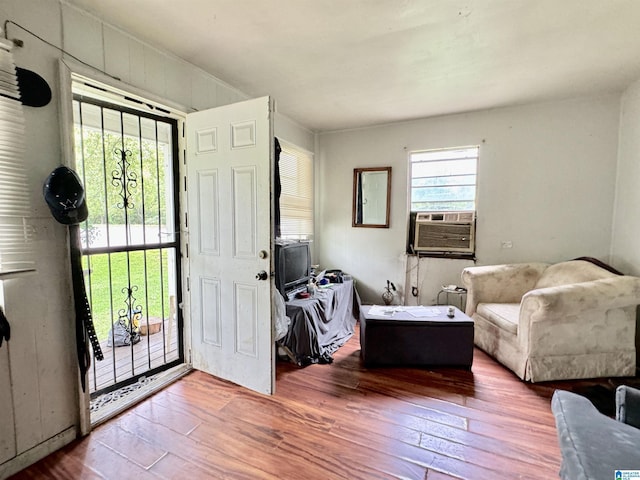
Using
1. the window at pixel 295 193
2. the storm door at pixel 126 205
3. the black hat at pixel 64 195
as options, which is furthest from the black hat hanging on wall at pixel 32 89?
the window at pixel 295 193

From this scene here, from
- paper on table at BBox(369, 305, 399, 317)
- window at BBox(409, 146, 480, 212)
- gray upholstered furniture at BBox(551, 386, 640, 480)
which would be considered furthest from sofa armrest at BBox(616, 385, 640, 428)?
window at BBox(409, 146, 480, 212)

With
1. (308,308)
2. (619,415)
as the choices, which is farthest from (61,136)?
(619,415)

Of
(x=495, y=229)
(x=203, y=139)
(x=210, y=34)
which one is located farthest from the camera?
(x=495, y=229)

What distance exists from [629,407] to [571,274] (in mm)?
1992

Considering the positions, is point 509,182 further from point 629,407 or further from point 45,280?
point 45,280

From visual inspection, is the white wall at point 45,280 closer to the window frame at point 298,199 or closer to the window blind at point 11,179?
the window blind at point 11,179

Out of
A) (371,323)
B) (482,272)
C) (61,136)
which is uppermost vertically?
(61,136)

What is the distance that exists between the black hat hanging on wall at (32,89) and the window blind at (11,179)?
1.5 inches

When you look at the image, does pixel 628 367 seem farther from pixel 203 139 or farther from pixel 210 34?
pixel 210 34

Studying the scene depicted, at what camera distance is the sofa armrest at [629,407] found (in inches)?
44.7

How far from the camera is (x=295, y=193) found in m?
3.78

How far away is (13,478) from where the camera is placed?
1.43 m

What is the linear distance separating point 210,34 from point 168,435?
2546 mm

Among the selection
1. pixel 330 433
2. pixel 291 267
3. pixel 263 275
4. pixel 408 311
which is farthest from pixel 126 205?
pixel 408 311
